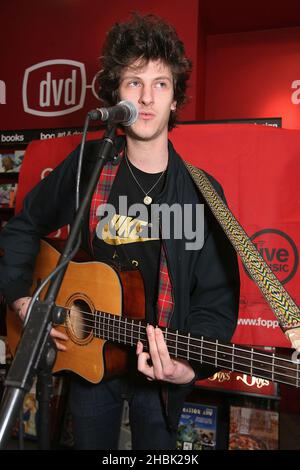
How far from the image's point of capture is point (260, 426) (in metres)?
2.24

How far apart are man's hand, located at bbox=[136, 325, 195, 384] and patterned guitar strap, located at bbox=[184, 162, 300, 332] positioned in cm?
31

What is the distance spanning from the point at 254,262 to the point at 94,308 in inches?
21.7

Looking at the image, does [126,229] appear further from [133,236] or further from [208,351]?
[208,351]

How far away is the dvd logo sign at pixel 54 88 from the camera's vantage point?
312 cm

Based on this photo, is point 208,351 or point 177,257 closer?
point 208,351

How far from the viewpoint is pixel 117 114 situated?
94 cm

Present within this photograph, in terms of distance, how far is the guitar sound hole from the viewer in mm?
1309

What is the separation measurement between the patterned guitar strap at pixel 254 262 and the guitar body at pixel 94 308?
327mm

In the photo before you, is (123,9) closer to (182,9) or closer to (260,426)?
(182,9)

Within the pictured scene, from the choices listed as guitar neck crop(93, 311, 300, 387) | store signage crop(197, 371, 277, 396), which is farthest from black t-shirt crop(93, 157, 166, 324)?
store signage crop(197, 371, 277, 396)

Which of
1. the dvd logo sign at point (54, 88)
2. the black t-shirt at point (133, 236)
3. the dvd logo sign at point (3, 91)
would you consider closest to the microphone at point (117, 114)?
the black t-shirt at point (133, 236)

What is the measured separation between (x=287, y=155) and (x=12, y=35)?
104 inches

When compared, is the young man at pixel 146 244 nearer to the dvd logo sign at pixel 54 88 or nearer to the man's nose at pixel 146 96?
the man's nose at pixel 146 96

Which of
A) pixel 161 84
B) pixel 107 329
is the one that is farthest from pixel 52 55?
pixel 107 329
